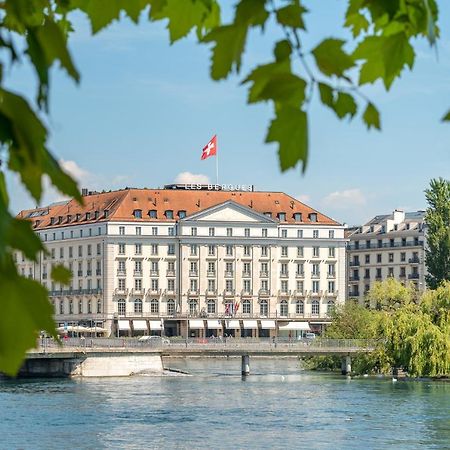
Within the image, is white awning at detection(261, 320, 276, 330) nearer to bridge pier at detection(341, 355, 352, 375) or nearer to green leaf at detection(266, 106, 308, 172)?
bridge pier at detection(341, 355, 352, 375)

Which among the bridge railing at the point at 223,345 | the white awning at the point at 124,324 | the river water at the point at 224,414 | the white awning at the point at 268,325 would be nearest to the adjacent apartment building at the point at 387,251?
the white awning at the point at 268,325

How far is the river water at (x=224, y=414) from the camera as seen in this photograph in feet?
115

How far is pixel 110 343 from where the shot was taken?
68.8 metres

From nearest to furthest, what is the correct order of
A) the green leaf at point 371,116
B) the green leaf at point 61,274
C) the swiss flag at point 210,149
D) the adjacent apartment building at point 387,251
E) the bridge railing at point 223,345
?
the green leaf at point 61,274 → the green leaf at point 371,116 → the bridge railing at point 223,345 → the swiss flag at point 210,149 → the adjacent apartment building at point 387,251

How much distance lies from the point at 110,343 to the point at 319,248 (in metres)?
42.0

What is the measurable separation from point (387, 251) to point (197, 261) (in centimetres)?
2234

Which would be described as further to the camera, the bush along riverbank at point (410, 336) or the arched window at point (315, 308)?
the arched window at point (315, 308)

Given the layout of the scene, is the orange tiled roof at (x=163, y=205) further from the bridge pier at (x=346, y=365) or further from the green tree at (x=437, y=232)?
the bridge pier at (x=346, y=365)

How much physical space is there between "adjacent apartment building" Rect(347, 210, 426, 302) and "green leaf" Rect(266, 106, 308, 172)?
113m

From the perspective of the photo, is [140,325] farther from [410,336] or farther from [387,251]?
[410,336]

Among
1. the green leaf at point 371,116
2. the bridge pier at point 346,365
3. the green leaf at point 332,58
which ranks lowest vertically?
the bridge pier at point 346,365

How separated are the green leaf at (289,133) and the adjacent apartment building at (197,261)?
9938 cm

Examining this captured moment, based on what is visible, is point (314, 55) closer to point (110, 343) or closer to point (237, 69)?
point (237, 69)

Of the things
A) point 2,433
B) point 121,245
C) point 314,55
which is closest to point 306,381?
point 2,433
